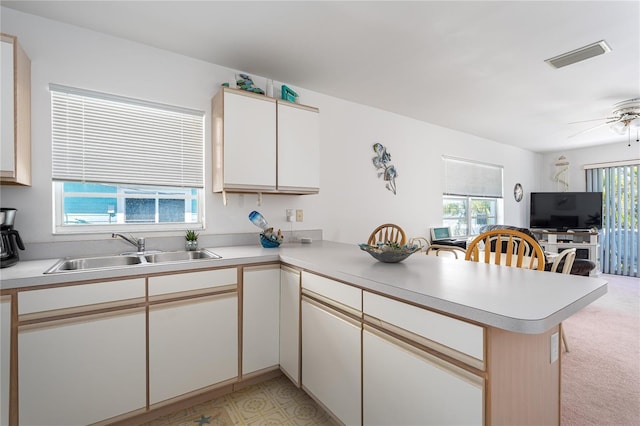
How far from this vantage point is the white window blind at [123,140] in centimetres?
206

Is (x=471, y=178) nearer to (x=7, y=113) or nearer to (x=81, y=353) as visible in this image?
(x=81, y=353)

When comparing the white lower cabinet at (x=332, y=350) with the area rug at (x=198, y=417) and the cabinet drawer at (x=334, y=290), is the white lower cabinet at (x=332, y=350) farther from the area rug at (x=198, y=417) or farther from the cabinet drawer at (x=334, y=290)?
the area rug at (x=198, y=417)

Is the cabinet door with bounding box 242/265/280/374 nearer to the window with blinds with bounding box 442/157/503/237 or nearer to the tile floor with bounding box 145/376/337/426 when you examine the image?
the tile floor with bounding box 145/376/337/426

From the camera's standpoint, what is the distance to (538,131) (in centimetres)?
484

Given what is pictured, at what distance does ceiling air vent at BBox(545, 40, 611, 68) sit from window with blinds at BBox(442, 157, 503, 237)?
2.13m

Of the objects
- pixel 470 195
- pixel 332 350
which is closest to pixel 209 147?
pixel 332 350

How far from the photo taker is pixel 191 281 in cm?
189

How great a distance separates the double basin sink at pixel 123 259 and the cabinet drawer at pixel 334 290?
647 millimetres

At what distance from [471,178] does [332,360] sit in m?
4.48

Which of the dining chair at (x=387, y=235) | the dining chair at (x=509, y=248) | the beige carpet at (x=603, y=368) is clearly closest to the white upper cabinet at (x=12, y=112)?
the dining chair at (x=387, y=235)

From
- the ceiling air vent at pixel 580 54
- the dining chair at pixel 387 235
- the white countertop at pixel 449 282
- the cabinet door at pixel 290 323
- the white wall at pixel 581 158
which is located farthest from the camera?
the white wall at pixel 581 158

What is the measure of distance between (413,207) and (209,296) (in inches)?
122

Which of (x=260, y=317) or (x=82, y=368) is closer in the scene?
(x=82, y=368)

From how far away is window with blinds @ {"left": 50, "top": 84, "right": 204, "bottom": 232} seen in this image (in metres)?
2.08
